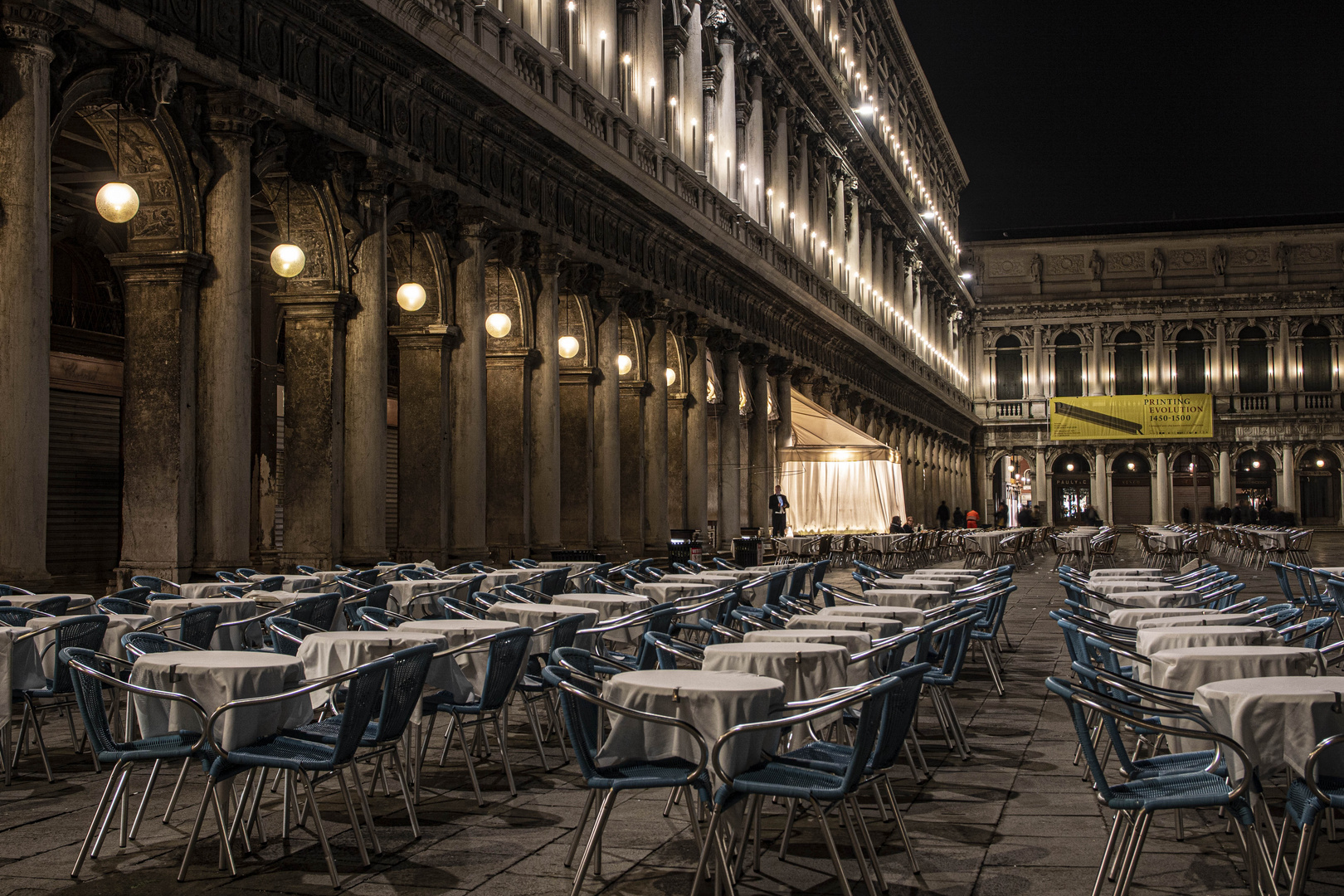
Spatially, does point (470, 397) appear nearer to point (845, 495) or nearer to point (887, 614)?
point (887, 614)

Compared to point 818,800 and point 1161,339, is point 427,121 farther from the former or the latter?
point 1161,339

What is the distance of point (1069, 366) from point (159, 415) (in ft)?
198

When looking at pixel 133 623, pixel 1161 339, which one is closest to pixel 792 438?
pixel 133 623

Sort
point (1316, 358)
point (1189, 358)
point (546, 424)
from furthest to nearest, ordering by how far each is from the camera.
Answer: point (1189, 358) < point (1316, 358) < point (546, 424)

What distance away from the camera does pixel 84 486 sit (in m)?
18.0

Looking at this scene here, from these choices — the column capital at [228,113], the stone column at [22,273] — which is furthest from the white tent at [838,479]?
the stone column at [22,273]

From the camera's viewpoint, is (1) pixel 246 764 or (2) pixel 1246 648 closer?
(1) pixel 246 764

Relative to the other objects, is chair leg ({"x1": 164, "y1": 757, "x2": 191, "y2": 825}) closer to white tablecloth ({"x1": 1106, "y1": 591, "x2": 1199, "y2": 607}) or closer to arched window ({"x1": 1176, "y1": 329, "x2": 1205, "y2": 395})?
white tablecloth ({"x1": 1106, "y1": 591, "x2": 1199, "y2": 607})

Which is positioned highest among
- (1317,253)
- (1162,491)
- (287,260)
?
(1317,253)

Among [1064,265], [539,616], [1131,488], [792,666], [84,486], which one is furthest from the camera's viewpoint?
[1064,265]

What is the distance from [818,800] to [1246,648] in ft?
8.55

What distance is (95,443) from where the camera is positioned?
60.2 feet

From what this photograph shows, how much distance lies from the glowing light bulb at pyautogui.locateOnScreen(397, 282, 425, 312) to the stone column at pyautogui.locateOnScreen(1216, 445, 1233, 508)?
55.2 m

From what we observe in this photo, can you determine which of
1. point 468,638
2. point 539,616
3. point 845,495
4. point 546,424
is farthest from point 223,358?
point 845,495
